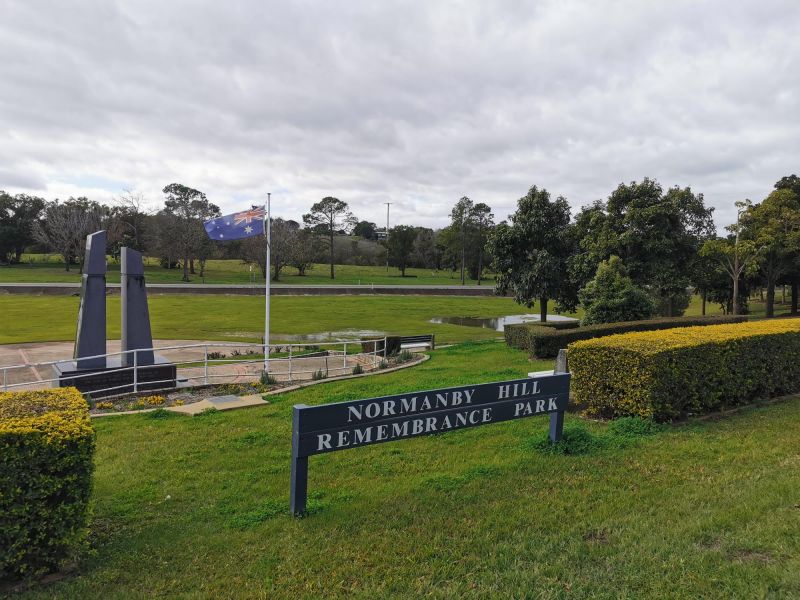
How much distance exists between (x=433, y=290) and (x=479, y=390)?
54609 millimetres

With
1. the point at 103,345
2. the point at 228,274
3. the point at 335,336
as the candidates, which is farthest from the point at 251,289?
the point at 103,345

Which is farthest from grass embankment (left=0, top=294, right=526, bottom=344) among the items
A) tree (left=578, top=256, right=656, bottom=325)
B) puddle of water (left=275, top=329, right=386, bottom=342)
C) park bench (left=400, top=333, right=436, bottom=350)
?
tree (left=578, top=256, right=656, bottom=325)

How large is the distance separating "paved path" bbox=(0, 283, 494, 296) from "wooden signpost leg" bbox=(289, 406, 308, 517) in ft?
151

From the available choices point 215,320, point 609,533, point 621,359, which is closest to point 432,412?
point 609,533

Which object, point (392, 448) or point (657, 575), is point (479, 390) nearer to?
point (392, 448)

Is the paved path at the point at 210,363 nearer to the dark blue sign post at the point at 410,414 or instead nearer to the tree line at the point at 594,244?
the dark blue sign post at the point at 410,414

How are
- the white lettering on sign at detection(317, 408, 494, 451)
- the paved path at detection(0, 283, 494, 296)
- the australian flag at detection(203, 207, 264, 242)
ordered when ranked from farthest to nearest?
the paved path at detection(0, 283, 494, 296), the australian flag at detection(203, 207, 264, 242), the white lettering on sign at detection(317, 408, 494, 451)

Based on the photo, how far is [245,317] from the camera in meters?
30.9

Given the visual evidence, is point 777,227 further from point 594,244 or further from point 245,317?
point 245,317

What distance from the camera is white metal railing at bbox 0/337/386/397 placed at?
1119 centimetres

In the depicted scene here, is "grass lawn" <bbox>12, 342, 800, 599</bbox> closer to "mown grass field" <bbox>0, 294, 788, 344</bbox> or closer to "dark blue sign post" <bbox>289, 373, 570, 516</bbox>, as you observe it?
"dark blue sign post" <bbox>289, 373, 570, 516</bbox>

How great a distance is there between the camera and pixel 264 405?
906cm

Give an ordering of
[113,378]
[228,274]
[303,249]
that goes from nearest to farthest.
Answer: [113,378] < [303,249] < [228,274]

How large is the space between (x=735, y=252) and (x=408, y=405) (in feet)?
103
